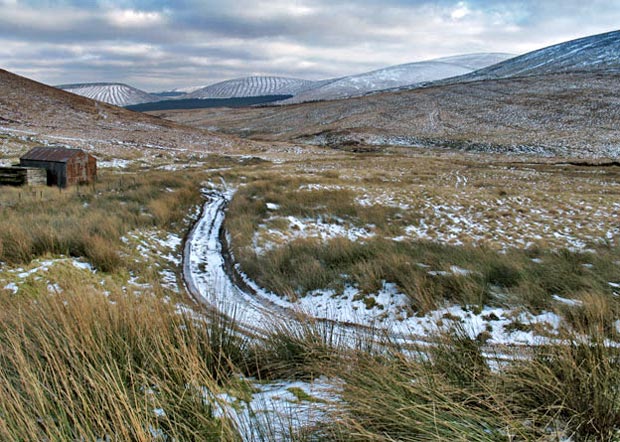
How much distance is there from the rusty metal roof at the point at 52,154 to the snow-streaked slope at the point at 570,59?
320ft

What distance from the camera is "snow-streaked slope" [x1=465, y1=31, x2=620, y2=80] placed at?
295 ft

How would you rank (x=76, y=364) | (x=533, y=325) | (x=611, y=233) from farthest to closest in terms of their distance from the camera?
(x=611, y=233) < (x=533, y=325) < (x=76, y=364)

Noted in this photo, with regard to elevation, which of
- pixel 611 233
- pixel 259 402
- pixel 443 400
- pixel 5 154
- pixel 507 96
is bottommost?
pixel 611 233

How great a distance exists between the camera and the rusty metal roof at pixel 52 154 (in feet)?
56.1

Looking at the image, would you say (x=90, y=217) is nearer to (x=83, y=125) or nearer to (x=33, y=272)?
(x=33, y=272)

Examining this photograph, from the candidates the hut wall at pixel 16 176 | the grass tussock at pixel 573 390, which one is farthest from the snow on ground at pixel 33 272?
the hut wall at pixel 16 176

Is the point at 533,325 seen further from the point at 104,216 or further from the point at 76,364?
the point at 104,216

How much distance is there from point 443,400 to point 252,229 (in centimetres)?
866

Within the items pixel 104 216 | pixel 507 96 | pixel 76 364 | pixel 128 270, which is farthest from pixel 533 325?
pixel 507 96

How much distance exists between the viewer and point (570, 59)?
105 metres

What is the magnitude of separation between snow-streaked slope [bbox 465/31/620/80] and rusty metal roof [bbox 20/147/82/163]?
97.5 m

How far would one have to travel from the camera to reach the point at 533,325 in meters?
4.77

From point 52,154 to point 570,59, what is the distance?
430 feet

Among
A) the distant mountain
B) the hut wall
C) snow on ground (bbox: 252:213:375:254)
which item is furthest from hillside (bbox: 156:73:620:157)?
the hut wall
